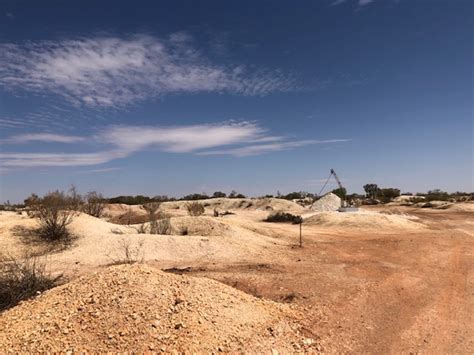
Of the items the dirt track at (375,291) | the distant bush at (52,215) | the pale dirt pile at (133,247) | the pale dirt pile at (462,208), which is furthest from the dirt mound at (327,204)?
the distant bush at (52,215)

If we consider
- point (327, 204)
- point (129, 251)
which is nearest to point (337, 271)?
point (129, 251)

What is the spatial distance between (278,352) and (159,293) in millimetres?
1882

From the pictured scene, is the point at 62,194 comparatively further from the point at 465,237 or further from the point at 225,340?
the point at 465,237

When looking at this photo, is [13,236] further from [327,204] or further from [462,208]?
[462,208]

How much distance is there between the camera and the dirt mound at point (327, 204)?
34.5m

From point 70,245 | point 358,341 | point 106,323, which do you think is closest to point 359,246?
point 358,341

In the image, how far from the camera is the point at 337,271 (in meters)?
10.1

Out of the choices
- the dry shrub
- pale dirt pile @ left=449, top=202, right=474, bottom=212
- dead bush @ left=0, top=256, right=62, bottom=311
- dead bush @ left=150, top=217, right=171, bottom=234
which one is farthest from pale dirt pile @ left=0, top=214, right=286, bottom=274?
pale dirt pile @ left=449, top=202, right=474, bottom=212

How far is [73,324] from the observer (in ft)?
16.9

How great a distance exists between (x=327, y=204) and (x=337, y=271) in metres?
25.8

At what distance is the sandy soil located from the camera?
637cm

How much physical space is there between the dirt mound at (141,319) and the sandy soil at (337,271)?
94cm

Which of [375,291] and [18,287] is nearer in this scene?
[18,287]

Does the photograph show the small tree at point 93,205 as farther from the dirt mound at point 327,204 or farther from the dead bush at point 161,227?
the dirt mound at point 327,204
